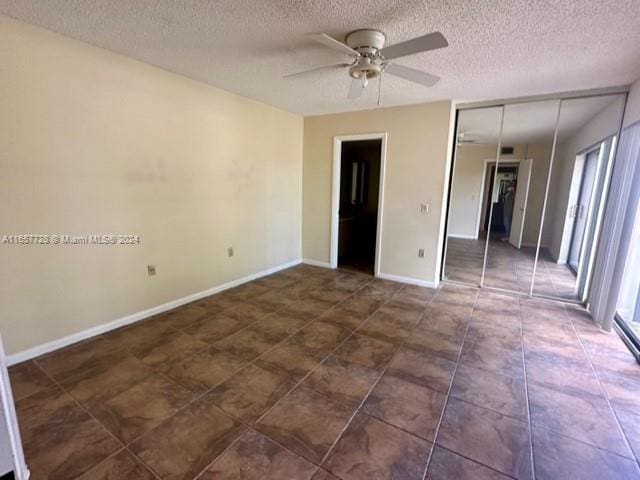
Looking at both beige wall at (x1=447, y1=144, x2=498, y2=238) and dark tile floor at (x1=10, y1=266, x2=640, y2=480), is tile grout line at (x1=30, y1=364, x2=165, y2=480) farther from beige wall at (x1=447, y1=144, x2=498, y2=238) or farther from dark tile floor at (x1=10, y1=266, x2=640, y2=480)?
beige wall at (x1=447, y1=144, x2=498, y2=238)

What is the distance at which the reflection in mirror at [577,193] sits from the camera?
3.61m

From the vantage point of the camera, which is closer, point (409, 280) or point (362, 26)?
point (362, 26)

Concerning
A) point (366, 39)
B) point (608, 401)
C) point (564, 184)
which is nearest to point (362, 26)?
point (366, 39)

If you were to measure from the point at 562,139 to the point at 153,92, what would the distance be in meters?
6.10

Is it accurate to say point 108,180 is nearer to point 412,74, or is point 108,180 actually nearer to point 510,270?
point 412,74

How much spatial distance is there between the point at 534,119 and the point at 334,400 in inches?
183

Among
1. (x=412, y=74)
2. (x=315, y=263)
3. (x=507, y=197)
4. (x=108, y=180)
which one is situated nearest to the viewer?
(x=412, y=74)

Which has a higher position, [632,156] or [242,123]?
[242,123]

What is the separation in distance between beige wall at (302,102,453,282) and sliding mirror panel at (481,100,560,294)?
2.89ft

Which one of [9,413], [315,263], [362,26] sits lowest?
[315,263]

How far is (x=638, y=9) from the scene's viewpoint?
69.5 inches

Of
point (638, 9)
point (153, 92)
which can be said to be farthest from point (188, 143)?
point (638, 9)

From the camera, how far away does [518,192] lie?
543 cm

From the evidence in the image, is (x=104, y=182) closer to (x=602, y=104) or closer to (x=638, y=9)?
(x=638, y=9)
